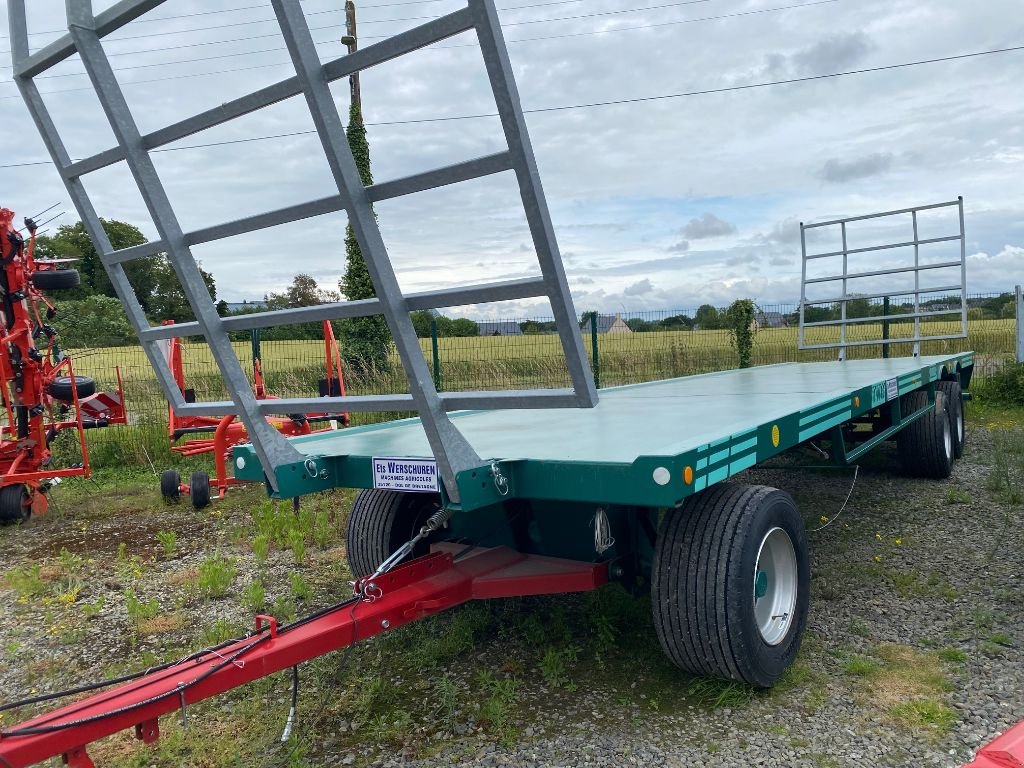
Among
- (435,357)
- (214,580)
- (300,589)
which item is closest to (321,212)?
(300,589)

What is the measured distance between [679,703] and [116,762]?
214 centimetres

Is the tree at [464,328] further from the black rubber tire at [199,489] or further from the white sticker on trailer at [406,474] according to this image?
the white sticker on trailer at [406,474]

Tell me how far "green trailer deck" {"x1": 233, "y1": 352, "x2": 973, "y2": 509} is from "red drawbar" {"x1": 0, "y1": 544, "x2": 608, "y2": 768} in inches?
17.8

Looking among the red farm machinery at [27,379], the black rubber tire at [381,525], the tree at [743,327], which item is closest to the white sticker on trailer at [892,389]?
the black rubber tire at [381,525]

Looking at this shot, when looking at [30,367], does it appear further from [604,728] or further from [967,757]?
[967,757]

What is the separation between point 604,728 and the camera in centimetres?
289

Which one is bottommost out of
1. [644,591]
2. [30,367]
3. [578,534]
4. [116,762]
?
[116,762]

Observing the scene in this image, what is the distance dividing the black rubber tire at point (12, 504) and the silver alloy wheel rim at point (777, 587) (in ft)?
21.1

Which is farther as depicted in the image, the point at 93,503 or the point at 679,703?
the point at 93,503

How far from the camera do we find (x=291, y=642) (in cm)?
257

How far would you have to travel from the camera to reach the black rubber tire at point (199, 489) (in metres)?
6.89

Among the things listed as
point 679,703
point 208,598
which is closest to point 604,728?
point 679,703

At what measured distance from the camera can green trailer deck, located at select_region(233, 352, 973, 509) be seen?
2.61m

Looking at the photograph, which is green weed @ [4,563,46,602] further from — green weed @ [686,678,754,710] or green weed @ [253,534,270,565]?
green weed @ [686,678,754,710]
